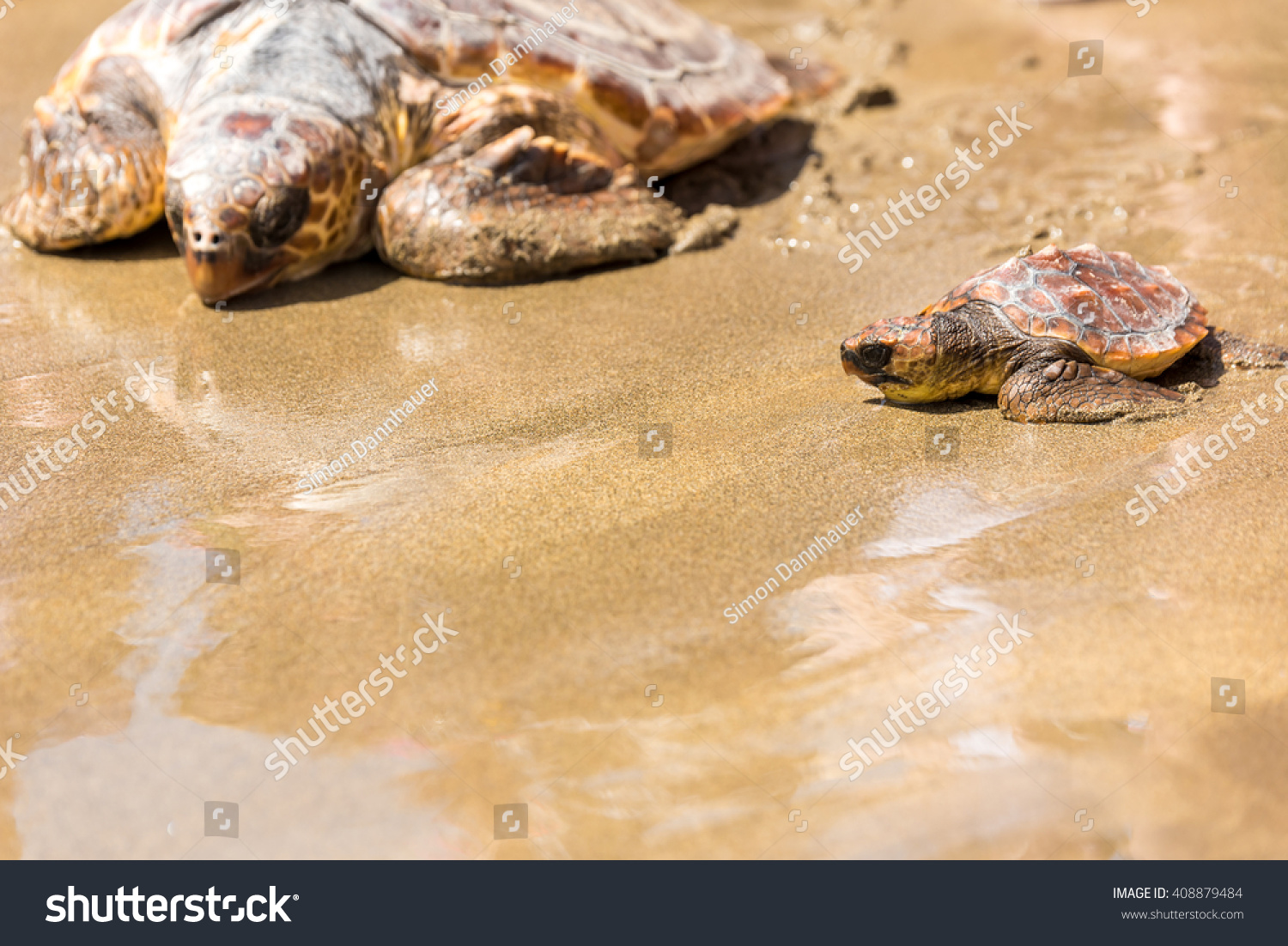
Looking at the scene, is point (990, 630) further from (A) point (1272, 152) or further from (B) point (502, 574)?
(A) point (1272, 152)

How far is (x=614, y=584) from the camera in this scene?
247 cm

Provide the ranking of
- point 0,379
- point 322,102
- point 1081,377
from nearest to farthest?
point 1081,377, point 0,379, point 322,102

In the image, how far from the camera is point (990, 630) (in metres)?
2.30

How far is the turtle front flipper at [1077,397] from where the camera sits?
3.03m

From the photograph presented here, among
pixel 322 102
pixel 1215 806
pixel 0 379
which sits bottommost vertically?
pixel 0 379

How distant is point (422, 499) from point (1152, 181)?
13.2 ft

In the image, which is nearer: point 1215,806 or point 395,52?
point 1215,806

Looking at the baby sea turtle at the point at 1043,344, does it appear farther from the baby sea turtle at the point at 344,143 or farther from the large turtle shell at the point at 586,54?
the large turtle shell at the point at 586,54

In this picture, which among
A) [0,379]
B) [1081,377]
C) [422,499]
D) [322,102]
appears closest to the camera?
[422,499]

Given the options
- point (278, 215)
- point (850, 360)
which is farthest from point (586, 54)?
point (850, 360)

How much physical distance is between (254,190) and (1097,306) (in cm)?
314

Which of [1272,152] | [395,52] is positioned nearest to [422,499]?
[395,52]

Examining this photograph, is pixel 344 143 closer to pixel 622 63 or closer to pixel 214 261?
pixel 214 261

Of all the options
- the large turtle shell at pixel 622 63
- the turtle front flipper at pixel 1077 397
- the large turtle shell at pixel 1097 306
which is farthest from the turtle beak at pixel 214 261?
the turtle front flipper at pixel 1077 397
